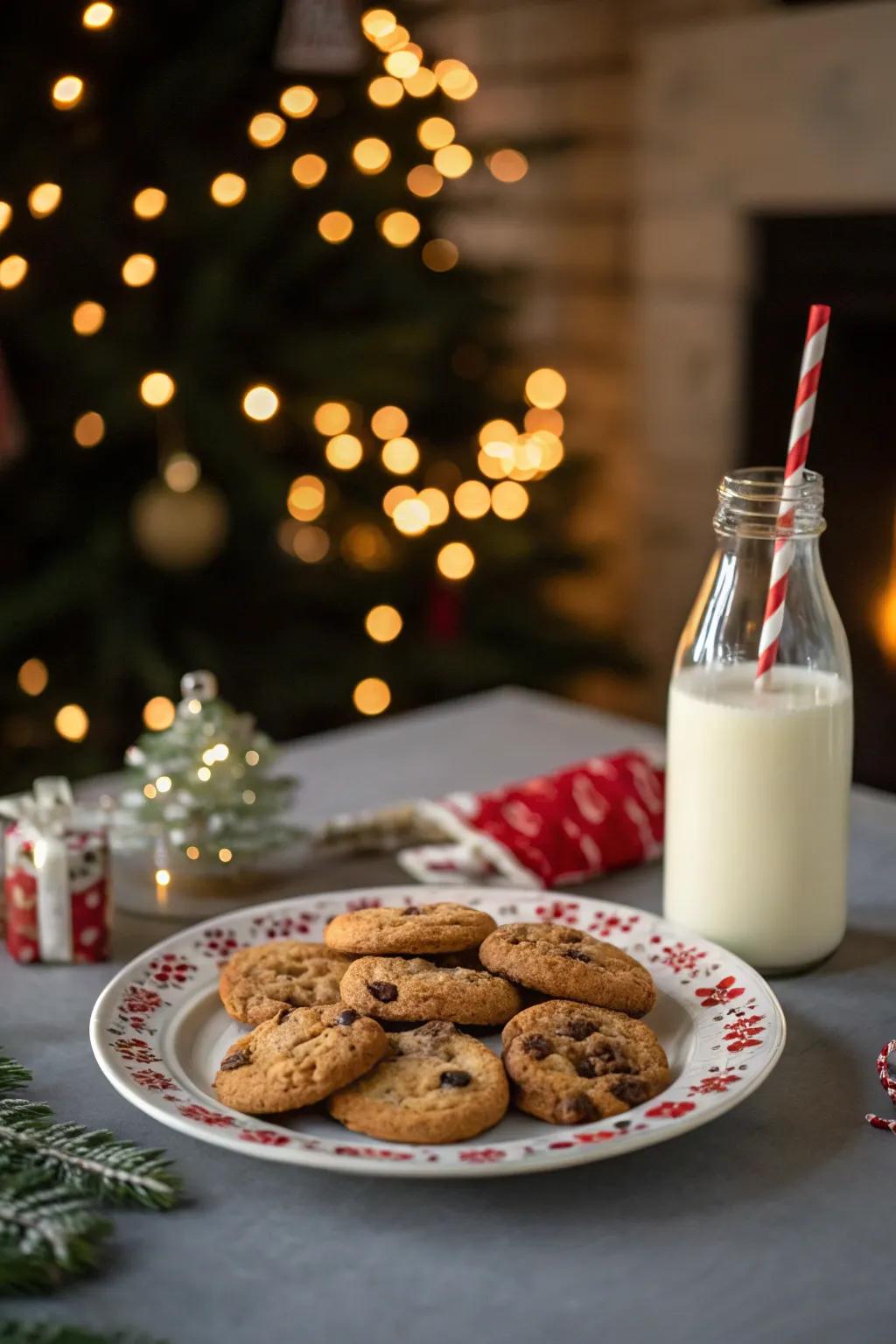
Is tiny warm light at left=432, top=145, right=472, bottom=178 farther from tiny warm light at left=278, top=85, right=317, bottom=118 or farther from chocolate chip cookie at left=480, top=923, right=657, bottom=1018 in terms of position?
chocolate chip cookie at left=480, top=923, right=657, bottom=1018

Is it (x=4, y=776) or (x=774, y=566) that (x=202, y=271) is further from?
(x=774, y=566)

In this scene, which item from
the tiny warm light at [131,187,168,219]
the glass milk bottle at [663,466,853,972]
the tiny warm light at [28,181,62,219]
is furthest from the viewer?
the tiny warm light at [131,187,168,219]

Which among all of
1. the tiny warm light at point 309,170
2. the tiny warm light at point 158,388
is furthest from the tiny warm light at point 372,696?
the tiny warm light at point 309,170

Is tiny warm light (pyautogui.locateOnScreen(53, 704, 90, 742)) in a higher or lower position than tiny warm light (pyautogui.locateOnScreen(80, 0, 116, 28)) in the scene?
lower

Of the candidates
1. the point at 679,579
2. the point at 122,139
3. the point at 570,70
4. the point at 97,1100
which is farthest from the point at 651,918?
the point at 570,70

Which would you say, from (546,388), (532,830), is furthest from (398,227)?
(532,830)

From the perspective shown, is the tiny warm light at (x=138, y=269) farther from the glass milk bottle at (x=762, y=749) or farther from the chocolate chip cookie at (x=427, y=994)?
the chocolate chip cookie at (x=427, y=994)

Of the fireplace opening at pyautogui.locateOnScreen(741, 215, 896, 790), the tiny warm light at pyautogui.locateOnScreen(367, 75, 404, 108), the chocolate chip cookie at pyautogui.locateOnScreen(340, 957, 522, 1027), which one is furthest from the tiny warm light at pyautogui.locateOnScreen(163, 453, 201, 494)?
the chocolate chip cookie at pyautogui.locateOnScreen(340, 957, 522, 1027)
